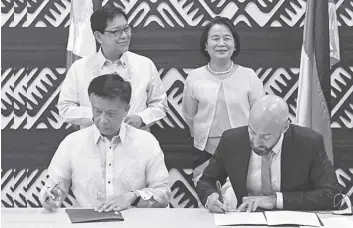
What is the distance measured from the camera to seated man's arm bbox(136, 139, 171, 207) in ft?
9.47

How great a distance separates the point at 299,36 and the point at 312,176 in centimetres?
181

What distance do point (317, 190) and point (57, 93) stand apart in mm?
2393

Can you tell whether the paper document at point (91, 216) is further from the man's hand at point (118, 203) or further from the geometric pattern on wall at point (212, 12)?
the geometric pattern on wall at point (212, 12)

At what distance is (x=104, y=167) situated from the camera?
3.08 metres

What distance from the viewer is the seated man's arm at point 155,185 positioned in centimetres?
289

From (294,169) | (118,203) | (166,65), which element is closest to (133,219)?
(118,203)

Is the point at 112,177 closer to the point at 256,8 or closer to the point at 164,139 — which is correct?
the point at 164,139

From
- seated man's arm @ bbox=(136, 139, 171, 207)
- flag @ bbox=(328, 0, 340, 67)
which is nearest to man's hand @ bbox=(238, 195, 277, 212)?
seated man's arm @ bbox=(136, 139, 171, 207)

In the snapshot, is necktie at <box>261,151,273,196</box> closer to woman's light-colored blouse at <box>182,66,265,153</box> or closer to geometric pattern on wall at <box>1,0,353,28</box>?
woman's light-colored blouse at <box>182,66,265,153</box>

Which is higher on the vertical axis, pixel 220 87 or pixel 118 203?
pixel 220 87

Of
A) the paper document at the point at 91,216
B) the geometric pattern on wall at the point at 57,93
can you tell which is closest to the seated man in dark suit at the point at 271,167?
the paper document at the point at 91,216

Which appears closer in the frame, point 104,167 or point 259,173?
point 259,173

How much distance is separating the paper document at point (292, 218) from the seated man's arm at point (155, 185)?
1.78ft

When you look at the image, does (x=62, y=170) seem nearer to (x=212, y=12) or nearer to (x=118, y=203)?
(x=118, y=203)
